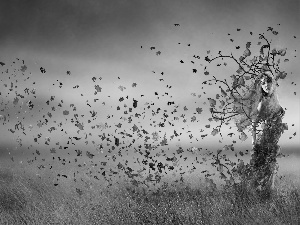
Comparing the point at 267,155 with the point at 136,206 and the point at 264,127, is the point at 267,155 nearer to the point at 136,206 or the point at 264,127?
the point at 264,127

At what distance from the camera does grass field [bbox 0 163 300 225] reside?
17.3 ft

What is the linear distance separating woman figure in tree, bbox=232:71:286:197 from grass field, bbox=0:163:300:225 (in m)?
0.58

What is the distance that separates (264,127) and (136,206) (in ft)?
11.2

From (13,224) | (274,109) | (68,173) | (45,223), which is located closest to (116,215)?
(45,223)

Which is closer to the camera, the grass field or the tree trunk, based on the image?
the grass field

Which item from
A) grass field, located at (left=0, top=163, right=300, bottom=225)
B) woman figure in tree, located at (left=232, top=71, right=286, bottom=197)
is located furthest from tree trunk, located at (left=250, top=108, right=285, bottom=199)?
grass field, located at (left=0, top=163, right=300, bottom=225)

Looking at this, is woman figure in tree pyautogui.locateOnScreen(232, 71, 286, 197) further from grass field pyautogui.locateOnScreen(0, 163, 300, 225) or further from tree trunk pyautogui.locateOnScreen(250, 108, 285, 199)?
grass field pyautogui.locateOnScreen(0, 163, 300, 225)

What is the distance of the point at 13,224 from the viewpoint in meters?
8.00

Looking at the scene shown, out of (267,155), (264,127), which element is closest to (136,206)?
(267,155)

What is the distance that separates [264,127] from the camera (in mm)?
8289

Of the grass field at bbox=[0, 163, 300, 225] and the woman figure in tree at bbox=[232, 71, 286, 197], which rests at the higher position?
the woman figure in tree at bbox=[232, 71, 286, 197]

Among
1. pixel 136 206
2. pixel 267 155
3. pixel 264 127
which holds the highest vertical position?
pixel 264 127

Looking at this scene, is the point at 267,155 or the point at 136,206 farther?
the point at 267,155

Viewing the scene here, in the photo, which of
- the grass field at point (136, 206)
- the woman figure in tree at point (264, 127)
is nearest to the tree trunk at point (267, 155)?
the woman figure in tree at point (264, 127)
